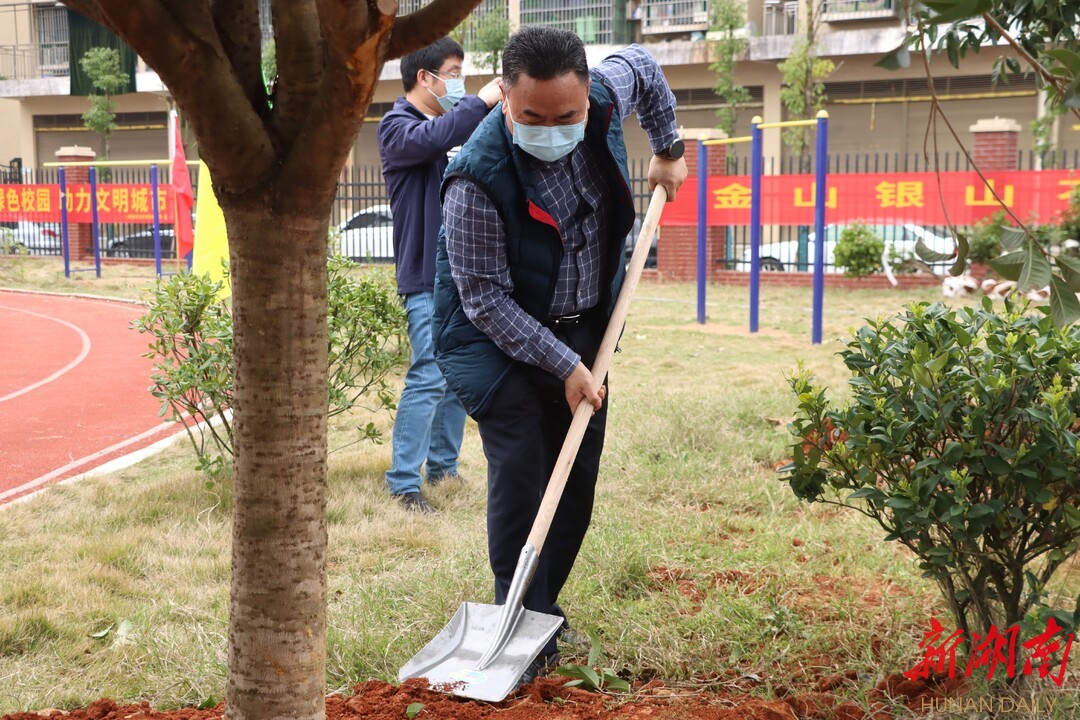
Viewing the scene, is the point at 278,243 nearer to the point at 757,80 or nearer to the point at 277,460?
the point at 277,460

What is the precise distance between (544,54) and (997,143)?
55.6ft

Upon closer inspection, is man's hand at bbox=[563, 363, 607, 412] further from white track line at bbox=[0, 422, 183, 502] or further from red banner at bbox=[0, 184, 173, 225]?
red banner at bbox=[0, 184, 173, 225]

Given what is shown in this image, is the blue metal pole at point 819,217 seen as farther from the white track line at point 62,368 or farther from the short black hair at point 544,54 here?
the short black hair at point 544,54

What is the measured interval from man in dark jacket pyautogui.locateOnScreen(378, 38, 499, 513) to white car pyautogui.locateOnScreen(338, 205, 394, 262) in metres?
13.9

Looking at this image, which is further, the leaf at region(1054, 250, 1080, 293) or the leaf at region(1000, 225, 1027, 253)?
the leaf at region(1000, 225, 1027, 253)

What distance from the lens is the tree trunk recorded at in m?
1.95

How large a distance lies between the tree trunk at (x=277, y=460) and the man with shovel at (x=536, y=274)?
3.08 feet

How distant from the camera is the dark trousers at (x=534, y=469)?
121 inches

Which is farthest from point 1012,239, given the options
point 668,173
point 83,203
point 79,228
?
point 79,228

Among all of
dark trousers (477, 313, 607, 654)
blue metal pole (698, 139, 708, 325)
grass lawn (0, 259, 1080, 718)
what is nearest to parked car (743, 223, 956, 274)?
blue metal pole (698, 139, 708, 325)

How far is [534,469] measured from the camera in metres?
3.10

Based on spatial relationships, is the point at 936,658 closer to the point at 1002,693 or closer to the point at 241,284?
the point at 1002,693

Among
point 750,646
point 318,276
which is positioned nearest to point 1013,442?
point 750,646

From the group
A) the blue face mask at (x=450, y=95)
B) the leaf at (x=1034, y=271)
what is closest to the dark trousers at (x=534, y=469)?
the leaf at (x=1034, y=271)
